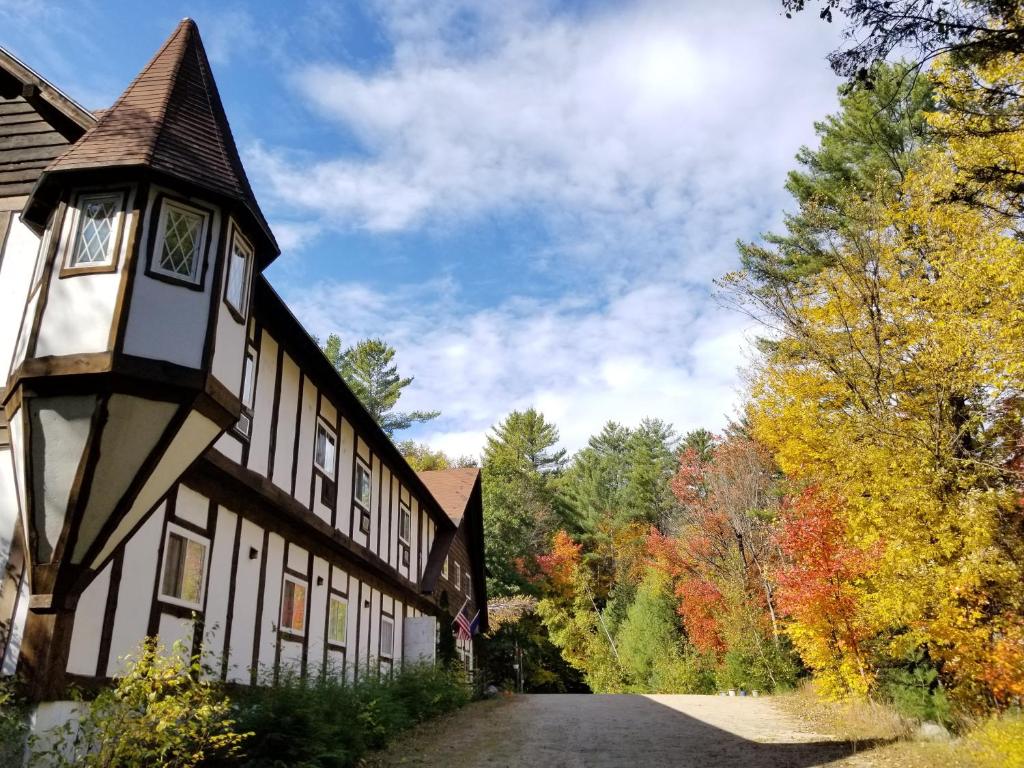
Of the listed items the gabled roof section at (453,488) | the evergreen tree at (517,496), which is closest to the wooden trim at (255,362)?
the gabled roof section at (453,488)

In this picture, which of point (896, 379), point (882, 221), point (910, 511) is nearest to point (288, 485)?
point (910, 511)

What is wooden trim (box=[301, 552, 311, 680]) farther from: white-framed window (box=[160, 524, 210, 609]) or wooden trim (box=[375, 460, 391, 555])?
wooden trim (box=[375, 460, 391, 555])

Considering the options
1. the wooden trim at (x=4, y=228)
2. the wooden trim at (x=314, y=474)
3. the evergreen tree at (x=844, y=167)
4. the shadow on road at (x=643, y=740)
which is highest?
the evergreen tree at (x=844, y=167)

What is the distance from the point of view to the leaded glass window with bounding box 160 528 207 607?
9.24 metres

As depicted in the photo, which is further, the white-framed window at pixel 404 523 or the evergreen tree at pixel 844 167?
the white-framed window at pixel 404 523

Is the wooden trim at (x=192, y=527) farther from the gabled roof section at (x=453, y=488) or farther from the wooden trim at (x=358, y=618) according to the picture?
the gabled roof section at (x=453, y=488)

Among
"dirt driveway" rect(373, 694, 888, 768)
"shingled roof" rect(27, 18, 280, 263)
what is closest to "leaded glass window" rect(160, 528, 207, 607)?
"dirt driveway" rect(373, 694, 888, 768)

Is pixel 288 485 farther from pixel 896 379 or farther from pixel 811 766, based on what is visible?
pixel 896 379

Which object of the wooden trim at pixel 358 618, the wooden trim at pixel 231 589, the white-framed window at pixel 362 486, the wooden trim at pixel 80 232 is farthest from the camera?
the white-framed window at pixel 362 486

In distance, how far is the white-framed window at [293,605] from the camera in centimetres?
1258

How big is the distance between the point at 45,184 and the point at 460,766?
9.65 metres

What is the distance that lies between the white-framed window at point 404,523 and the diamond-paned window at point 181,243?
41.9 feet

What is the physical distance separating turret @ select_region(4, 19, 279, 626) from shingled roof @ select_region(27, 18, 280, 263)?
0.03m

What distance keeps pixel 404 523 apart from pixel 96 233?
14.0 m
